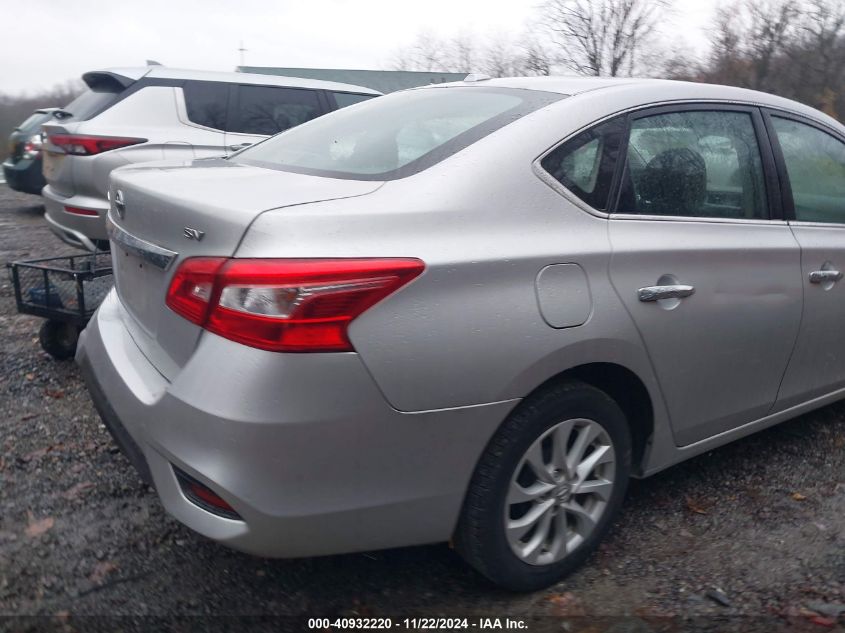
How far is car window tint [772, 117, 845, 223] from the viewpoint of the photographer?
11.1 feet

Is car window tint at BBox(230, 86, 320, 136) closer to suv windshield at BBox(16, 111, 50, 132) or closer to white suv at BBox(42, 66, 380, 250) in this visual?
white suv at BBox(42, 66, 380, 250)

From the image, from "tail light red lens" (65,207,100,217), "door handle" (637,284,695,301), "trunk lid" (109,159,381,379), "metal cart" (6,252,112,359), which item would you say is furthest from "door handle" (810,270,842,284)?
"tail light red lens" (65,207,100,217)

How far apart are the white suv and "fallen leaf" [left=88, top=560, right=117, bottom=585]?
9.96 feet

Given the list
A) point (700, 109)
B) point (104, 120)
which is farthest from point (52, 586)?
point (104, 120)

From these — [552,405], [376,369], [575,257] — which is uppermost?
[575,257]

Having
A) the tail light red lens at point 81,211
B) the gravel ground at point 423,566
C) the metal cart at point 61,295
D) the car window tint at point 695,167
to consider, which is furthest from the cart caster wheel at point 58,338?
the car window tint at point 695,167

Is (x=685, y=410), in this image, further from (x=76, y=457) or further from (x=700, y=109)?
(x=76, y=457)

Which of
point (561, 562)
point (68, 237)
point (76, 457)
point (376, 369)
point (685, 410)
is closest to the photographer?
point (376, 369)

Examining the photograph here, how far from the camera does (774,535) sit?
2996mm

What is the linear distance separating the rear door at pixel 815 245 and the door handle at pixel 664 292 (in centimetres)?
79

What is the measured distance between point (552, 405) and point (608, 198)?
0.72 m

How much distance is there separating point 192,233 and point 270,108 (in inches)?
212

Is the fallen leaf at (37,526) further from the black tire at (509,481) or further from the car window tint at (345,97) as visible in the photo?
the car window tint at (345,97)

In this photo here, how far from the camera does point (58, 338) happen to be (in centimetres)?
460
